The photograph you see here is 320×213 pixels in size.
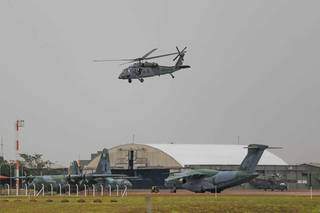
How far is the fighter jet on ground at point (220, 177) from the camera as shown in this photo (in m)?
102

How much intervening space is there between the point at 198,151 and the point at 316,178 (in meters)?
30.9

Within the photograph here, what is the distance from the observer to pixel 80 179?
11025cm

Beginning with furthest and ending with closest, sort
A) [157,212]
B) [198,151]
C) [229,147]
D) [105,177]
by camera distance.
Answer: [229,147] → [198,151] → [105,177] → [157,212]

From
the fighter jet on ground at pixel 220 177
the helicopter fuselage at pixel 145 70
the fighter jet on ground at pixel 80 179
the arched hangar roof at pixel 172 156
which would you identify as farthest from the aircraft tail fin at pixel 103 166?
the helicopter fuselage at pixel 145 70

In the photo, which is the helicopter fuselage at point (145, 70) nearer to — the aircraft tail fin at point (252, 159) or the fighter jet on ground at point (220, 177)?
the fighter jet on ground at point (220, 177)

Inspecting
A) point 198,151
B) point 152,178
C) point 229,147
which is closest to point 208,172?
point 152,178

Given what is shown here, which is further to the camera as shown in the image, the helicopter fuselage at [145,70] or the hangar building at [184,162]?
the hangar building at [184,162]

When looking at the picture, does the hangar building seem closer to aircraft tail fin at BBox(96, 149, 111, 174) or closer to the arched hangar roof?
the arched hangar roof

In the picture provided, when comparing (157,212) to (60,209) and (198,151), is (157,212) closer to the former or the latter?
(60,209)

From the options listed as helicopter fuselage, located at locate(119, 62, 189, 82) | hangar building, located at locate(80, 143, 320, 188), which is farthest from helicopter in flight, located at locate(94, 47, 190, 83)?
hangar building, located at locate(80, 143, 320, 188)

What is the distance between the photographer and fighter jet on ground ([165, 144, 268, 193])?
102125 mm

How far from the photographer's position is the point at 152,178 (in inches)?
5620

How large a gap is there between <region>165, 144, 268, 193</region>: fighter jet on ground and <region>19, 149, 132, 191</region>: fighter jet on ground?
12.9 metres

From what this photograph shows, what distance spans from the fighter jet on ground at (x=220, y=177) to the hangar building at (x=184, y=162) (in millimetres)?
36860
